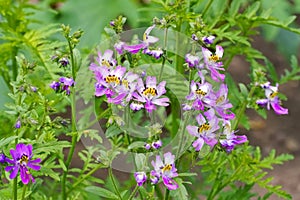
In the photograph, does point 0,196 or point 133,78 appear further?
point 0,196

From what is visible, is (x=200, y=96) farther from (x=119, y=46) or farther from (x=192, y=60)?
(x=119, y=46)

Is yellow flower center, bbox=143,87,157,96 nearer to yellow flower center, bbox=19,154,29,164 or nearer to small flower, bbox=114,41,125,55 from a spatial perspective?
small flower, bbox=114,41,125,55

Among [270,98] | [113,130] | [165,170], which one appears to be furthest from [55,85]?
[270,98]

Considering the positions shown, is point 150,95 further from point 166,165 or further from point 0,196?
point 0,196

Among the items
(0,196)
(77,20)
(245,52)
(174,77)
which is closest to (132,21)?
(77,20)

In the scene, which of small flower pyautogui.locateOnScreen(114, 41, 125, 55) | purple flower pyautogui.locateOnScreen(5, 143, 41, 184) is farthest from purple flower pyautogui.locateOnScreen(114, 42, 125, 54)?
purple flower pyautogui.locateOnScreen(5, 143, 41, 184)

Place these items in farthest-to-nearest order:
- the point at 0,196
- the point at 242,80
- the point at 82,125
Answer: the point at 242,80 < the point at 82,125 < the point at 0,196

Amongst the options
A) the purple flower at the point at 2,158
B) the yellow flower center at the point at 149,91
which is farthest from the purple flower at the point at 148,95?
the purple flower at the point at 2,158

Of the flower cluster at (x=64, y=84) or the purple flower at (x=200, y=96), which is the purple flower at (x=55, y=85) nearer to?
the flower cluster at (x=64, y=84)
